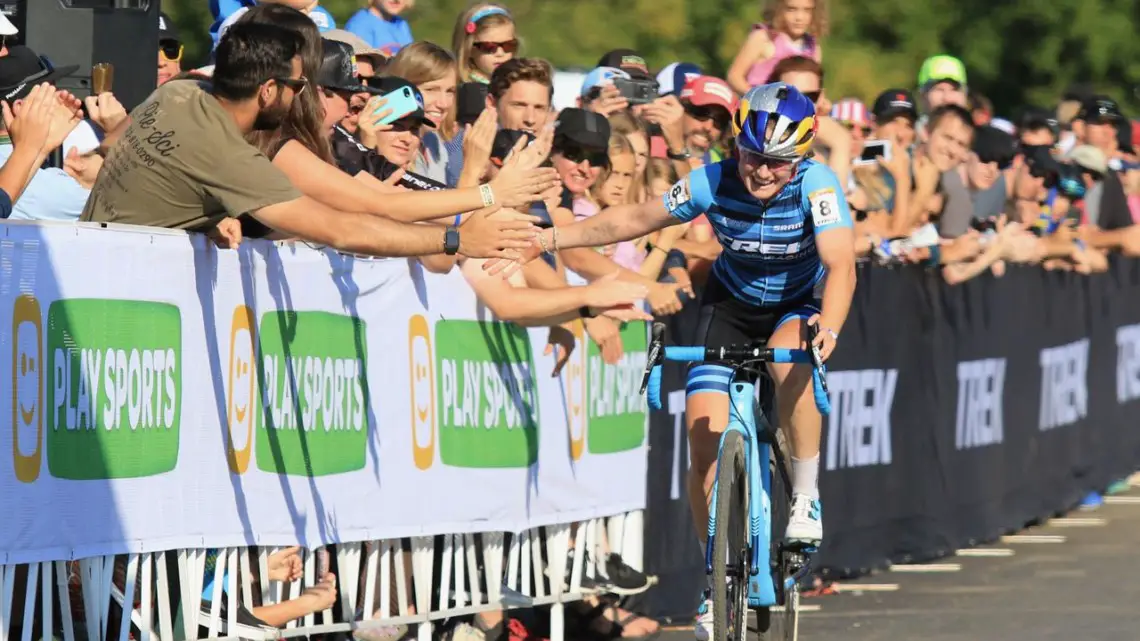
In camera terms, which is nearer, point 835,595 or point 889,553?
point 835,595

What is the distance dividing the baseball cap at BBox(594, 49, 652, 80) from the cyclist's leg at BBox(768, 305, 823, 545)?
352 cm

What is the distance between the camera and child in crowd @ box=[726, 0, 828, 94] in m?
13.4

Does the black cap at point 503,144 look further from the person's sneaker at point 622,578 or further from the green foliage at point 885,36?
the green foliage at point 885,36

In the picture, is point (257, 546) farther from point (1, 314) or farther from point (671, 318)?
point (671, 318)

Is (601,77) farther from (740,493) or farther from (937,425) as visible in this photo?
(740,493)

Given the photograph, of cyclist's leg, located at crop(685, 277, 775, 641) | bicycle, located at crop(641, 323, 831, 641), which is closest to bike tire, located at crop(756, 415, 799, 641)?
bicycle, located at crop(641, 323, 831, 641)

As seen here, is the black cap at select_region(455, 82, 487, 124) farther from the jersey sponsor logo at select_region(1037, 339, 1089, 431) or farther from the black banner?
the jersey sponsor logo at select_region(1037, 339, 1089, 431)

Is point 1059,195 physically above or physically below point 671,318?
above

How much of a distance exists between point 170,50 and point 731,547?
411 centimetres

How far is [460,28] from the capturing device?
38.0 ft

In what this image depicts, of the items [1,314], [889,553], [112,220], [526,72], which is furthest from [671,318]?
[1,314]

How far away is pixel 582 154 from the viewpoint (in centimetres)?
1037

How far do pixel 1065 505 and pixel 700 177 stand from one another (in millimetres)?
8761

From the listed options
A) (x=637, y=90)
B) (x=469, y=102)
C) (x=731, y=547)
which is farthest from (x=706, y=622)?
(x=637, y=90)
